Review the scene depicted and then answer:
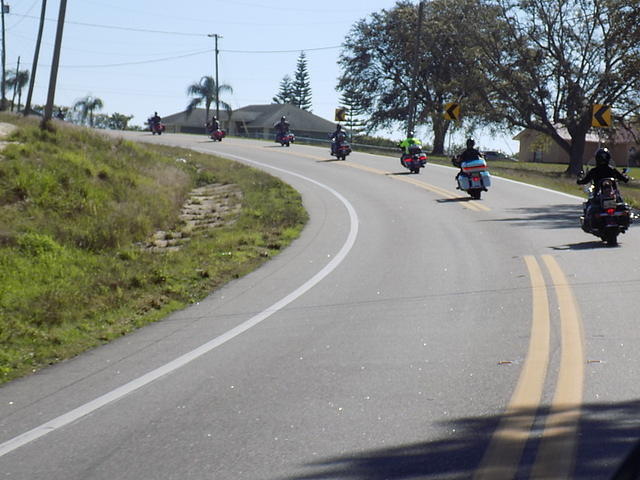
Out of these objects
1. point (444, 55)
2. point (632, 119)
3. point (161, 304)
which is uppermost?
point (444, 55)

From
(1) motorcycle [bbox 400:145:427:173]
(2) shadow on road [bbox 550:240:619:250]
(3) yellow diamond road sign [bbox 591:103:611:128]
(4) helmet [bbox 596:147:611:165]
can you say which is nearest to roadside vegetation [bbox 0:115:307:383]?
(2) shadow on road [bbox 550:240:619:250]

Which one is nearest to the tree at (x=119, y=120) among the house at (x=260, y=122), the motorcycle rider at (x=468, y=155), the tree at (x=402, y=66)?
the house at (x=260, y=122)

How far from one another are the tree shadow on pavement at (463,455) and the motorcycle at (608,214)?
10.0m

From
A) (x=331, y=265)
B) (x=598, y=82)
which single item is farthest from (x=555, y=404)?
(x=598, y=82)

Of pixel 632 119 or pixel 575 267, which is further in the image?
pixel 632 119

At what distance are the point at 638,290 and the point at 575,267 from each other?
2.07 m

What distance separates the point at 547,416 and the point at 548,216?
51.6 ft

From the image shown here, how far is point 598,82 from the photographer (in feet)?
155

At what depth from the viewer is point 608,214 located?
15250mm

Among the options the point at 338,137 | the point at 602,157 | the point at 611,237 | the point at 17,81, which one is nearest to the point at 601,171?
the point at 602,157

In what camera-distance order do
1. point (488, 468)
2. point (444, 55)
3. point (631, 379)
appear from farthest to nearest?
point (444, 55) → point (631, 379) → point (488, 468)

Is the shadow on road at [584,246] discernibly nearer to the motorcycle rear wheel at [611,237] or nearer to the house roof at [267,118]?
the motorcycle rear wheel at [611,237]

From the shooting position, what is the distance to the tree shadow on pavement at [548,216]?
62.7ft

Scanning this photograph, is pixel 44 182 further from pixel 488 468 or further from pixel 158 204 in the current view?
pixel 488 468
